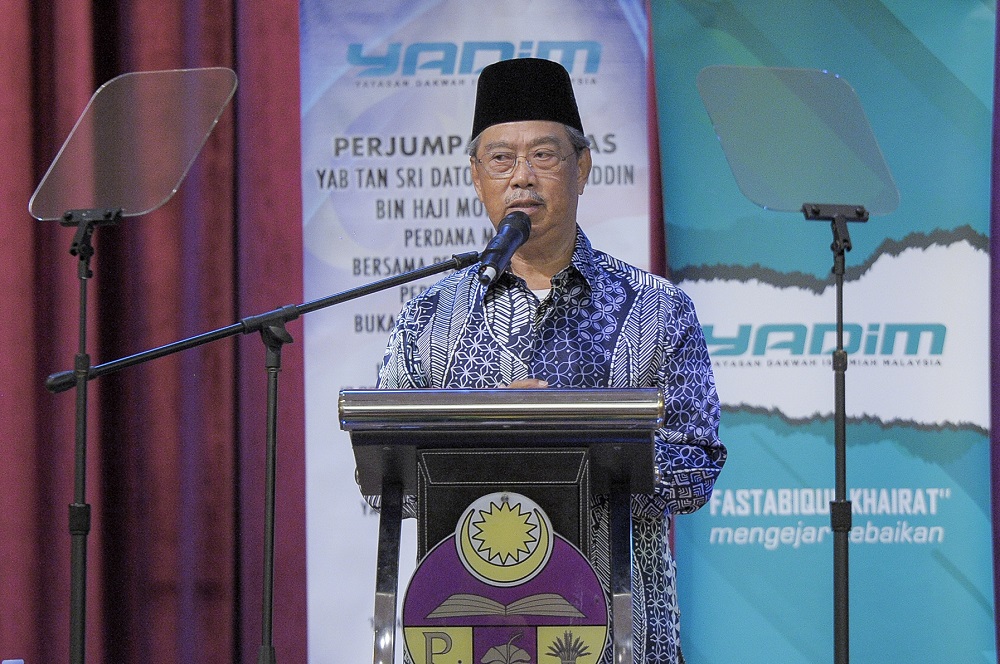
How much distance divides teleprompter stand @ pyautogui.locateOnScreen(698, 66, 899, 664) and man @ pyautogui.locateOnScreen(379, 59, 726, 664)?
64cm

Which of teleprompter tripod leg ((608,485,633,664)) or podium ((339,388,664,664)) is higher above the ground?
podium ((339,388,664,664))

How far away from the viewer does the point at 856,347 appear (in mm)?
3449

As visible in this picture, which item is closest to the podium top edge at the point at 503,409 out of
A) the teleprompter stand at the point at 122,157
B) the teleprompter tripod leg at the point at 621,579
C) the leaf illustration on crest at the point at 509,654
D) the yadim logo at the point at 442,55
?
the teleprompter tripod leg at the point at 621,579

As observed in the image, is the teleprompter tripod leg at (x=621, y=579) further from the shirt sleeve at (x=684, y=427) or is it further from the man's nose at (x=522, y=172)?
the man's nose at (x=522, y=172)

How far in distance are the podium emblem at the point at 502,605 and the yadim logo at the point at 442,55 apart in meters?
2.17

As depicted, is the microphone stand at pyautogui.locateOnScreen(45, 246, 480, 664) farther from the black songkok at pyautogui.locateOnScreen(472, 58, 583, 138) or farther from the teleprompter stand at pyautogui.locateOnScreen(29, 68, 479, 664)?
the black songkok at pyautogui.locateOnScreen(472, 58, 583, 138)

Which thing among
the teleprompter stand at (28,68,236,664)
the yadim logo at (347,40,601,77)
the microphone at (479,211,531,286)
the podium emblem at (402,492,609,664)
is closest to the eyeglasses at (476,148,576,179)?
the microphone at (479,211,531,286)

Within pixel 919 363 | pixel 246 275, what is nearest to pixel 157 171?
pixel 246 275

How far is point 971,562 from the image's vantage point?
3404 mm

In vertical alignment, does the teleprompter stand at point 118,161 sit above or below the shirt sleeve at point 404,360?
above

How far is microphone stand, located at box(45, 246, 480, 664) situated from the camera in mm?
1933

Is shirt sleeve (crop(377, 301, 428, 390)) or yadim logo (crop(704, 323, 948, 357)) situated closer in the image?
shirt sleeve (crop(377, 301, 428, 390))

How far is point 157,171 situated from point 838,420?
5.86 ft

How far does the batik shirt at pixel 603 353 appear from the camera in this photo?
2006 millimetres
